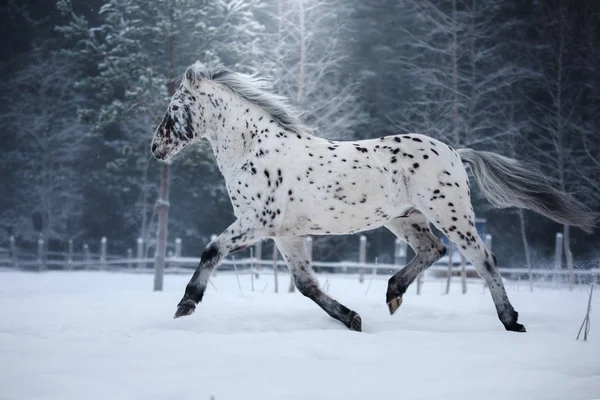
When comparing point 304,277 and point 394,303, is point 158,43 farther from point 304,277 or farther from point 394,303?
point 394,303

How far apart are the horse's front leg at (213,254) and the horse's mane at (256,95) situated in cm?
87

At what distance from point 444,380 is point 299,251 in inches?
80.8

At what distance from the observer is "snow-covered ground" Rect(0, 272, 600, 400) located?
7.18ft

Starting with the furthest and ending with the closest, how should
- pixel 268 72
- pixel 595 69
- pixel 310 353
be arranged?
pixel 268 72 → pixel 595 69 → pixel 310 353

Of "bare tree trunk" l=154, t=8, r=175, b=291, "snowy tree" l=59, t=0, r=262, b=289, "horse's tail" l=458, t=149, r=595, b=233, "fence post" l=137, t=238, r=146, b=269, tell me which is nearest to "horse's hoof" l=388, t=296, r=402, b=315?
"horse's tail" l=458, t=149, r=595, b=233

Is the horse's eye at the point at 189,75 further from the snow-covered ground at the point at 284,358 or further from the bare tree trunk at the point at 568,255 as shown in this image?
the bare tree trunk at the point at 568,255

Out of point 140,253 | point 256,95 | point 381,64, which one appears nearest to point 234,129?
point 256,95

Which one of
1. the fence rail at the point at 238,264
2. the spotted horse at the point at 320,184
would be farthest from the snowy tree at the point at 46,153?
the spotted horse at the point at 320,184

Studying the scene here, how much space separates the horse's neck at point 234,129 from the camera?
428cm

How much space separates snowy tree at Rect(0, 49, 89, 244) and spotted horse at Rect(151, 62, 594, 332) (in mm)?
13552

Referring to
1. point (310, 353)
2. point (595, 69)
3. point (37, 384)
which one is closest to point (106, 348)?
point (37, 384)

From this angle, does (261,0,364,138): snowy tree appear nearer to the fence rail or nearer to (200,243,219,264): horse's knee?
the fence rail

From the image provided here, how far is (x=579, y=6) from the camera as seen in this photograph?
30.0ft

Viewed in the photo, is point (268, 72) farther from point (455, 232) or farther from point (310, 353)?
point (310, 353)
